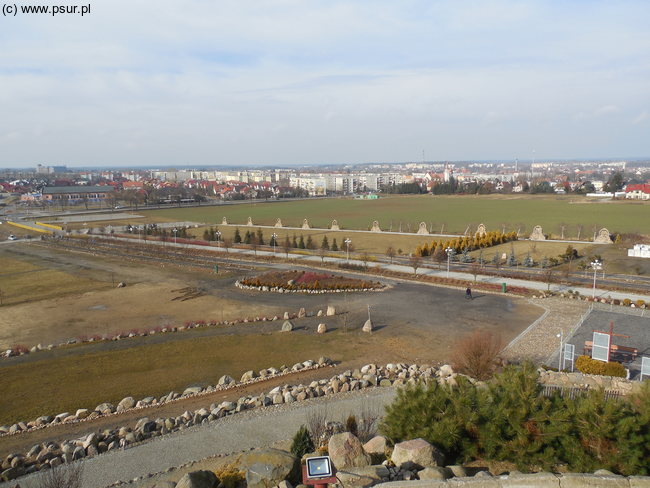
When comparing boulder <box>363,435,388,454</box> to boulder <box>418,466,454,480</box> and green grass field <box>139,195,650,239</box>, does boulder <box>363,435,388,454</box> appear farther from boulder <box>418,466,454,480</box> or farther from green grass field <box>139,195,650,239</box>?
green grass field <box>139,195,650,239</box>

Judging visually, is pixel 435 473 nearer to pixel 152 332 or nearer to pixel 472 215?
pixel 152 332

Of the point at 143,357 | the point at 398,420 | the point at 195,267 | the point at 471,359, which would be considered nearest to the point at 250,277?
the point at 195,267

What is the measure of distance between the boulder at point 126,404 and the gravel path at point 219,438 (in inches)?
96.1

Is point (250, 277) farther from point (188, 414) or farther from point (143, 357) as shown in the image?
point (188, 414)

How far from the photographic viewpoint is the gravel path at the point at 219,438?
10.7 meters

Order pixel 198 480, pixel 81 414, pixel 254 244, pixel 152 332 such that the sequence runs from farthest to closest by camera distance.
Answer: pixel 254 244 → pixel 152 332 → pixel 81 414 → pixel 198 480

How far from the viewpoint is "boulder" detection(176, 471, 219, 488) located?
8.52 m

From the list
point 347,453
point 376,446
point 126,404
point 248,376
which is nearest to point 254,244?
point 248,376

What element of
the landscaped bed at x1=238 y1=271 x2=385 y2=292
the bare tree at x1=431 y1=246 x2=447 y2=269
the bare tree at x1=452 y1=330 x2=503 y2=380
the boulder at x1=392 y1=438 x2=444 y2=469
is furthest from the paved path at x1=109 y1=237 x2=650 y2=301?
the boulder at x1=392 y1=438 x2=444 y2=469

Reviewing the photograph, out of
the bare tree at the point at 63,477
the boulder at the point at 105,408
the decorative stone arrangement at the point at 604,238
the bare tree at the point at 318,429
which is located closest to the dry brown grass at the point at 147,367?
the boulder at the point at 105,408

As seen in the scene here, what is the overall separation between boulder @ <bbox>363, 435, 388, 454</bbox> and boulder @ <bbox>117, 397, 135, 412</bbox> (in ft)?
24.9

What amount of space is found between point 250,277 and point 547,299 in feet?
59.0

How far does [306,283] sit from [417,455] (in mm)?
20572

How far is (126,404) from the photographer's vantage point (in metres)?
14.1
